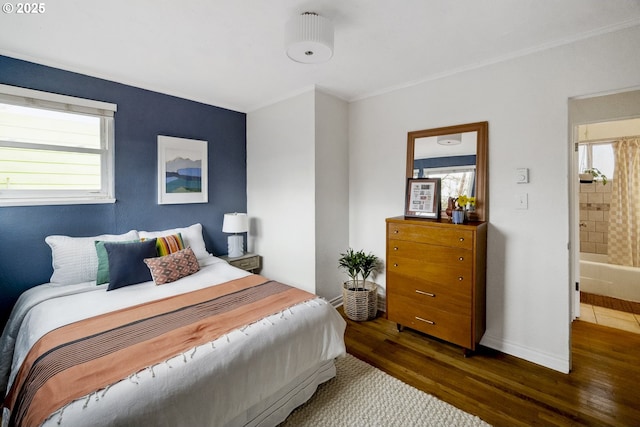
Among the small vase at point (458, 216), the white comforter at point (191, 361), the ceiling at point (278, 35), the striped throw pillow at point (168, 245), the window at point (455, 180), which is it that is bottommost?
the white comforter at point (191, 361)

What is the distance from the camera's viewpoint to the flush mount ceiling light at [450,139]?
263 cm

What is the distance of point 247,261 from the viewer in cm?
355

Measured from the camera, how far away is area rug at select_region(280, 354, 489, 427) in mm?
1713

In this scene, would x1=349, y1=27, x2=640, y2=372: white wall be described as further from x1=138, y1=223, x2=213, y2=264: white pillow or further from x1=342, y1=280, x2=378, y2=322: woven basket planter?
x1=138, y1=223, x2=213, y2=264: white pillow

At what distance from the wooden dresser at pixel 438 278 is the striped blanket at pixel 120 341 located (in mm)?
1039

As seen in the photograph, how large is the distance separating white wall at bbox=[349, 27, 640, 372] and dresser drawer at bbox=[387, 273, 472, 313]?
384 millimetres

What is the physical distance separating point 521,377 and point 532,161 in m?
1.63

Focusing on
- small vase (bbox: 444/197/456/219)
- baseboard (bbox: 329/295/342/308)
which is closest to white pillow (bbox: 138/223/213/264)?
baseboard (bbox: 329/295/342/308)

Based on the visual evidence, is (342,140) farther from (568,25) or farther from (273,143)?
(568,25)

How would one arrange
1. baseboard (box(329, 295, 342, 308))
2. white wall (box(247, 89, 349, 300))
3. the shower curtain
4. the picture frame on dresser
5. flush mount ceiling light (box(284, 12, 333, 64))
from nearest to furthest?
flush mount ceiling light (box(284, 12, 333, 64)) → the picture frame on dresser → white wall (box(247, 89, 349, 300)) → baseboard (box(329, 295, 342, 308)) → the shower curtain

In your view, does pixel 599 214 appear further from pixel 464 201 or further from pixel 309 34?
pixel 309 34

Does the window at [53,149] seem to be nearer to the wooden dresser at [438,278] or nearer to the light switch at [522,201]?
the wooden dresser at [438,278]

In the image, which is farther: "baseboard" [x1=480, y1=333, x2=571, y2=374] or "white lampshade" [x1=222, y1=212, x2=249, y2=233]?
"white lampshade" [x1=222, y1=212, x2=249, y2=233]

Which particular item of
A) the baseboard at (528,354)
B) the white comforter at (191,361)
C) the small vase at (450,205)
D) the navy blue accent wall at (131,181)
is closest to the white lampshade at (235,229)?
the navy blue accent wall at (131,181)
